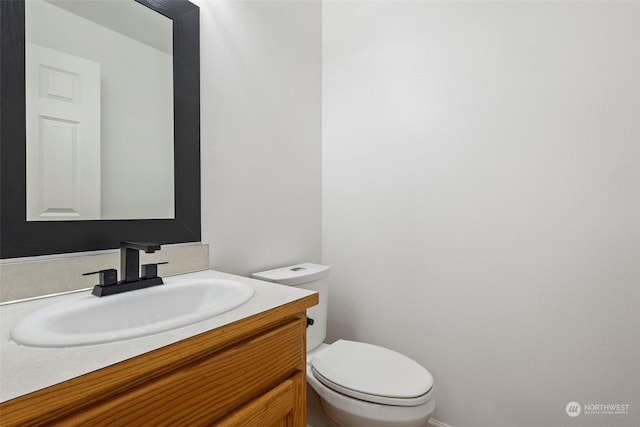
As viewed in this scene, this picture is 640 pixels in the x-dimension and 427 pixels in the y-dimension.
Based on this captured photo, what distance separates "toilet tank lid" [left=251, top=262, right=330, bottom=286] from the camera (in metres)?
1.28

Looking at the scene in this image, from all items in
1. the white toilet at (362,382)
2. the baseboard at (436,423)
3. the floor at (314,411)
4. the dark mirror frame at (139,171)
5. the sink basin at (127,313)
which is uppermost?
the dark mirror frame at (139,171)

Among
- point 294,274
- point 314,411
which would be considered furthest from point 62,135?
point 314,411

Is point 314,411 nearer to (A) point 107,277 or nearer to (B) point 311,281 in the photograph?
(B) point 311,281

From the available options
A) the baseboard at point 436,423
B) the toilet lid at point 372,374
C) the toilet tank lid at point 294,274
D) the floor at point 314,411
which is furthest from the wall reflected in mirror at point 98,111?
the baseboard at point 436,423

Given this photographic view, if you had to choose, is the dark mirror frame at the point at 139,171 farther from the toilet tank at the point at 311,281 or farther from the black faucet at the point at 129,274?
the toilet tank at the point at 311,281

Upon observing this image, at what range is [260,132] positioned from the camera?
1.43 meters

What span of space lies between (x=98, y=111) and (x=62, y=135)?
124mm

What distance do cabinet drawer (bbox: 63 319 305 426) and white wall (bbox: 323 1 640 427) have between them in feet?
2.89

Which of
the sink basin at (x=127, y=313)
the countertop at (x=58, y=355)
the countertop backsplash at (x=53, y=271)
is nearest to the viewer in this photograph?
the countertop at (x=58, y=355)

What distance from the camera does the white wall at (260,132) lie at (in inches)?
48.5

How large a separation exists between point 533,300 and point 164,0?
5.64ft

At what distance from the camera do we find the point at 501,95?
50.7 inches

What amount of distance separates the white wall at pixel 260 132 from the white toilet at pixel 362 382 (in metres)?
0.21

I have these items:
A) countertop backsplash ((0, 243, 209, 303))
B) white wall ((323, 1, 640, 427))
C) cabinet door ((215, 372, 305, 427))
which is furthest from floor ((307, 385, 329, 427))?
countertop backsplash ((0, 243, 209, 303))
